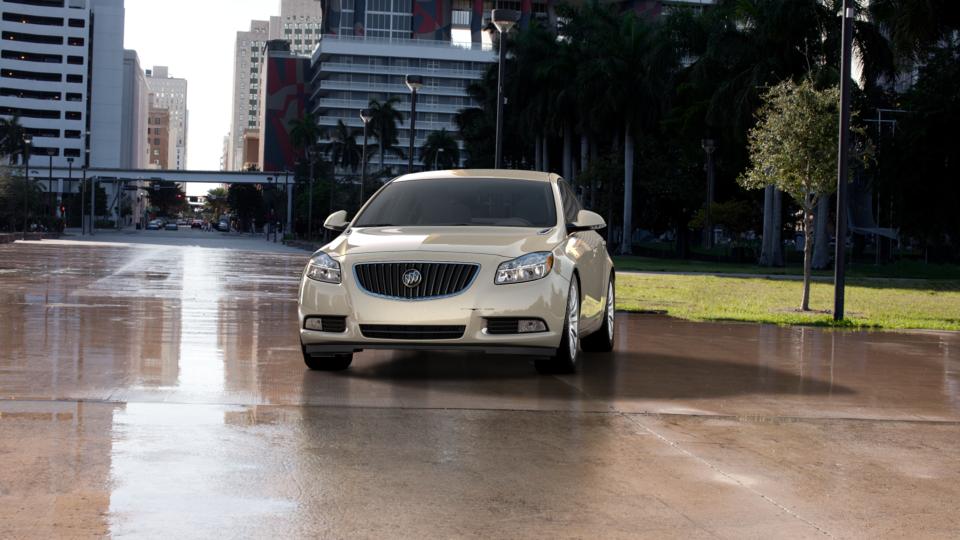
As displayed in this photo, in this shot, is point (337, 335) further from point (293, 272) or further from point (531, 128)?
point (531, 128)

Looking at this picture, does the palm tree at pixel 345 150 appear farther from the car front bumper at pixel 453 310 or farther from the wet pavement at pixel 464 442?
the car front bumper at pixel 453 310

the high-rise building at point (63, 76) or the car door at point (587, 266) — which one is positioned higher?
the high-rise building at point (63, 76)

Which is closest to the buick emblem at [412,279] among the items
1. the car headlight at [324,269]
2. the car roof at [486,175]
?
the car headlight at [324,269]

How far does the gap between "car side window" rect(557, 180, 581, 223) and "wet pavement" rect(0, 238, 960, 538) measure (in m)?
1.52

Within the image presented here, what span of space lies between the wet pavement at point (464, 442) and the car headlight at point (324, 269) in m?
0.86

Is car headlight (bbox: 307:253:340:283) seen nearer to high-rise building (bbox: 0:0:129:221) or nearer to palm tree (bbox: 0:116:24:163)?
palm tree (bbox: 0:116:24:163)

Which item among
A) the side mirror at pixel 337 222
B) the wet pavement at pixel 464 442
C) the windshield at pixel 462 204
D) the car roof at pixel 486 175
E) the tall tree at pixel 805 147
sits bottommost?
the wet pavement at pixel 464 442

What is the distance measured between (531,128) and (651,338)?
63194mm

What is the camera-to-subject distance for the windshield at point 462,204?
1137cm

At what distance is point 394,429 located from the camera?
7746 mm

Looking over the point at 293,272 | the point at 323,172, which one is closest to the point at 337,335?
the point at 293,272

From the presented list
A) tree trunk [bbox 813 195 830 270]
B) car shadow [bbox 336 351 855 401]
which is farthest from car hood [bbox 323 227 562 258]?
tree trunk [bbox 813 195 830 270]

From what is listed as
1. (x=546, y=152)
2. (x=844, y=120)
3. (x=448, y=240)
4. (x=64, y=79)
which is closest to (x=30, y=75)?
(x=64, y=79)

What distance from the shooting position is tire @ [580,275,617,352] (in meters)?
12.8
